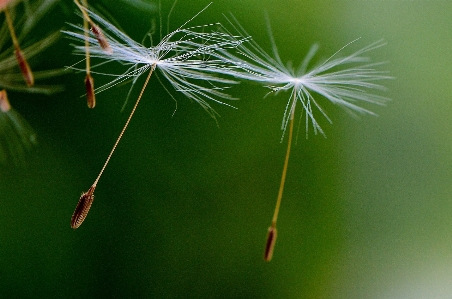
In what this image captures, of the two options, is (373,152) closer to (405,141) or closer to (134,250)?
(405,141)

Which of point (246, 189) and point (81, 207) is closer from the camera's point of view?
point (81, 207)

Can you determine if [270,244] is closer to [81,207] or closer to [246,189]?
[81,207]

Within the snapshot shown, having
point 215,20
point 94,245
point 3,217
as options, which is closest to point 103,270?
point 94,245

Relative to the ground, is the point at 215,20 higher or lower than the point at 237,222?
higher

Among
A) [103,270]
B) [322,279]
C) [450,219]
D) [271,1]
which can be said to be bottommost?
[103,270]

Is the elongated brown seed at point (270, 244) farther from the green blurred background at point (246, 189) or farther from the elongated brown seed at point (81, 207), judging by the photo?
the green blurred background at point (246, 189)

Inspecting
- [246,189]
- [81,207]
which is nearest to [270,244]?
[81,207]

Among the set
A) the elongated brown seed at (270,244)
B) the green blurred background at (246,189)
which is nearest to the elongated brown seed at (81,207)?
the elongated brown seed at (270,244)

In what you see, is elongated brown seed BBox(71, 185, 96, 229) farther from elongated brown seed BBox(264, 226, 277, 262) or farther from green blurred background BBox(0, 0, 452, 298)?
green blurred background BBox(0, 0, 452, 298)
